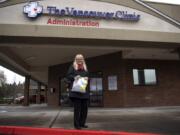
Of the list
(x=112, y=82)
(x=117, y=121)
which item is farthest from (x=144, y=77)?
(x=117, y=121)

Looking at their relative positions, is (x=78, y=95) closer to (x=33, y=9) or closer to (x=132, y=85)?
(x=33, y=9)

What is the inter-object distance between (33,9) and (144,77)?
439 inches

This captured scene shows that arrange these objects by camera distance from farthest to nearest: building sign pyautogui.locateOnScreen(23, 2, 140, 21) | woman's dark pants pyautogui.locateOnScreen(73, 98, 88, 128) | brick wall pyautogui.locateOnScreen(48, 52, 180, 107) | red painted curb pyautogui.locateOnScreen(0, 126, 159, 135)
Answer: brick wall pyautogui.locateOnScreen(48, 52, 180, 107)
building sign pyautogui.locateOnScreen(23, 2, 140, 21)
woman's dark pants pyautogui.locateOnScreen(73, 98, 88, 128)
red painted curb pyautogui.locateOnScreen(0, 126, 159, 135)

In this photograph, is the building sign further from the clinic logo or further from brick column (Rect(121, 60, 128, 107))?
brick column (Rect(121, 60, 128, 107))

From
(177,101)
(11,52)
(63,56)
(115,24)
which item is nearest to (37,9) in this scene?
(115,24)

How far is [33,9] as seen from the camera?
12.6 m

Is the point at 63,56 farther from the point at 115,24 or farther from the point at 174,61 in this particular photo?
Result: the point at 115,24

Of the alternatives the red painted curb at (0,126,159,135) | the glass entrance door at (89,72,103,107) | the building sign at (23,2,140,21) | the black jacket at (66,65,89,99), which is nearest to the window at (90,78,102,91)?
the glass entrance door at (89,72,103,107)

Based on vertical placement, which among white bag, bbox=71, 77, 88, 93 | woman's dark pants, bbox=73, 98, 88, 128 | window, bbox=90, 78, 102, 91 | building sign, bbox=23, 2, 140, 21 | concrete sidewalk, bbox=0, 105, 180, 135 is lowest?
concrete sidewalk, bbox=0, 105, 180, 135

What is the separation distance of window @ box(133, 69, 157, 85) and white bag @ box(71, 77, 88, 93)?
14.5 m

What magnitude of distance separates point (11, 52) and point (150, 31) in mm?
A: 9851

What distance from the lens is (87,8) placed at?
13.1m

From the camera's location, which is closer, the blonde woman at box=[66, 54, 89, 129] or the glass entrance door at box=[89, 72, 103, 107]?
the blonde woman at box=[66, 54, 89, 129]

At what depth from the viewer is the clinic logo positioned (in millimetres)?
12477
